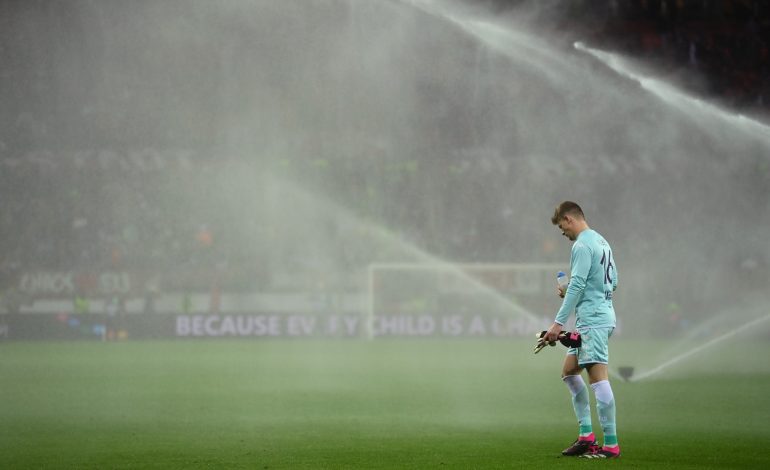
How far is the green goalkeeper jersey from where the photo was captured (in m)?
8.16

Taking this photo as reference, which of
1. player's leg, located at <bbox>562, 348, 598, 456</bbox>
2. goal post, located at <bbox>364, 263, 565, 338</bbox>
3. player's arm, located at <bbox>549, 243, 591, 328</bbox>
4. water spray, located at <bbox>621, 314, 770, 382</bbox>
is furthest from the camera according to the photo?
goal post, located at <bbox>364, 263, 565, 338</bbox>

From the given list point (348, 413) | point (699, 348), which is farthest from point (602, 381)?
point (699, 348)

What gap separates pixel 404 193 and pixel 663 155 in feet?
28.5

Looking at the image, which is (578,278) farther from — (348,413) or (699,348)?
(699,348)

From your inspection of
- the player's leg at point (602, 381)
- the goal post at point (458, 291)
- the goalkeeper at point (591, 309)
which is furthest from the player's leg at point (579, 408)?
the goal post at point (458, 291)

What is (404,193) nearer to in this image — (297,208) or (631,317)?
(297,208)

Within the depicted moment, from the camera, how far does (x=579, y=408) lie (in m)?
8.52

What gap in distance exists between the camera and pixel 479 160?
39.2 m

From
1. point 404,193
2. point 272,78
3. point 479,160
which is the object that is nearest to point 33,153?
point 272,78

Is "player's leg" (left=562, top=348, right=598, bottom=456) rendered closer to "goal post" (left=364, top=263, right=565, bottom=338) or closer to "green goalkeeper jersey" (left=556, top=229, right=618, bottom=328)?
"green goalkeeper jersey" (left=556, top=229, right=618, bottom=328)

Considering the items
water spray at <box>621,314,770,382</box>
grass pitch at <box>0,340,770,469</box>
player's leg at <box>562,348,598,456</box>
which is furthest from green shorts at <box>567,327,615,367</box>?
water spray at <box>621,314,770,382</box>

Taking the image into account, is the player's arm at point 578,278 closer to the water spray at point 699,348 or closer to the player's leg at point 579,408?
the player's leg at point 579,408

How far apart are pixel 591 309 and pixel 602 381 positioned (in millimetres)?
531

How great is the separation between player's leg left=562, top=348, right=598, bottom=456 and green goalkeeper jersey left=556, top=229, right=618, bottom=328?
36 centimetres
